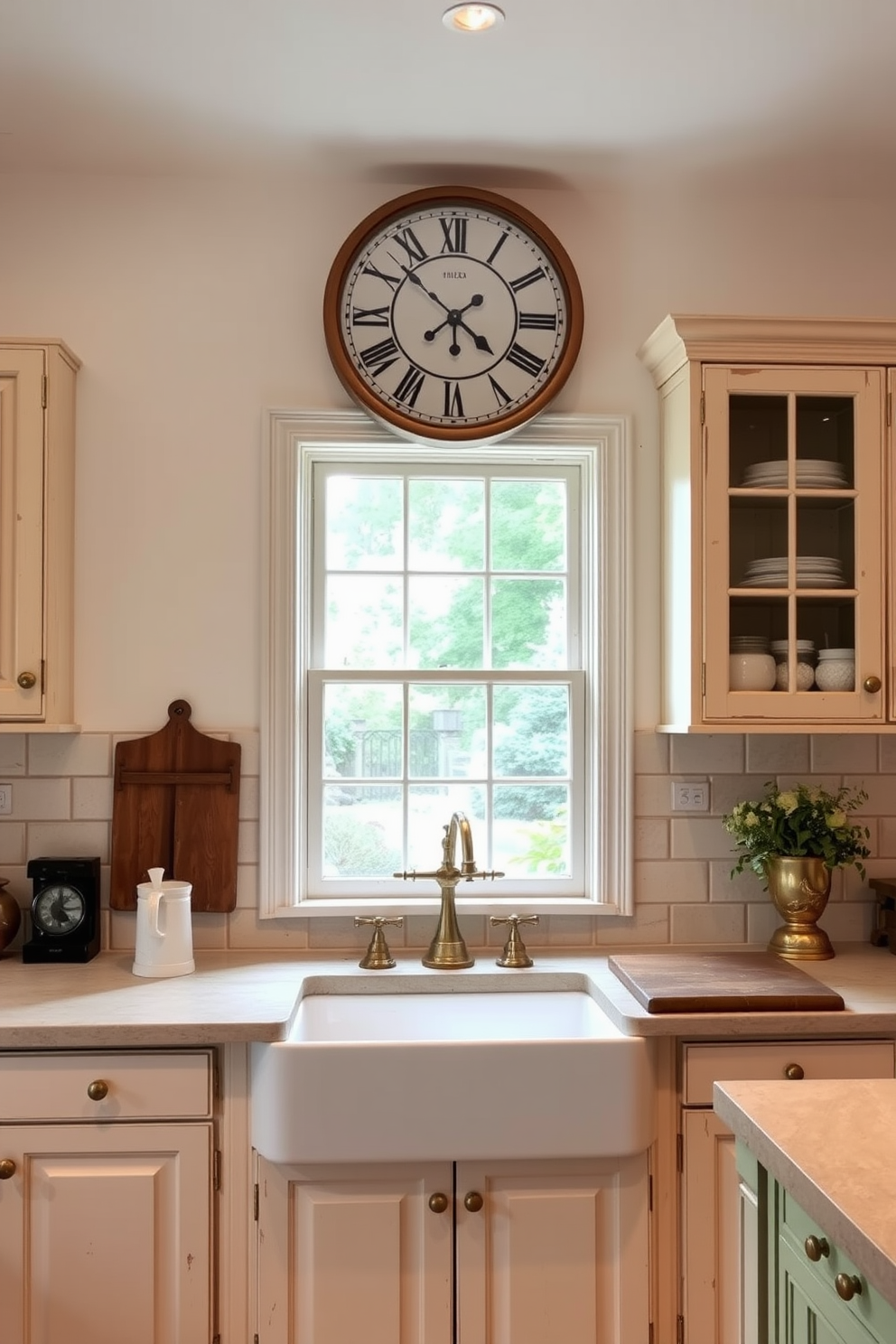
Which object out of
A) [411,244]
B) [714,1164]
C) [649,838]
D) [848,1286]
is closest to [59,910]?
[649,838]

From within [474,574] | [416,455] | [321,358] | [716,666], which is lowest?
[716,666]

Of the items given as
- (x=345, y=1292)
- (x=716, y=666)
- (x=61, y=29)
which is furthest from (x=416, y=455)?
(x=345, y=1292)

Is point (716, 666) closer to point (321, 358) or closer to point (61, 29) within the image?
point (321, 358)

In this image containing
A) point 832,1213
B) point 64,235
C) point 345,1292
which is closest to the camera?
point 832,1213

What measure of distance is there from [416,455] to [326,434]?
0.76 ft

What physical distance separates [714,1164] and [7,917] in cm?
164

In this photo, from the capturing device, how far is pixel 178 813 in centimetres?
272

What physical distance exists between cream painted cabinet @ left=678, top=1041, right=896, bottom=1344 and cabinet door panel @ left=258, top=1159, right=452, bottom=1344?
47cm

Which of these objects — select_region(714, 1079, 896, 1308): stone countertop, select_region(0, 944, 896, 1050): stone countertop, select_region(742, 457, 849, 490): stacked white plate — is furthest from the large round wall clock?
select_region(714, 1079, 896, 1308): stone countertop

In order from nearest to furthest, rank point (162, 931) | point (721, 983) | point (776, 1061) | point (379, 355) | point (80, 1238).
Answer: point (80, 1238), point (776, 1061), point (721, 983), point (162, 931), point (379, 355)

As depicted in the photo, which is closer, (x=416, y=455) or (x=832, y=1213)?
(x=832, y=1213)

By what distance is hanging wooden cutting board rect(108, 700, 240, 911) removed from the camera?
2.71 meters

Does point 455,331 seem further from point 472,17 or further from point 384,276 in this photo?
point 472,17

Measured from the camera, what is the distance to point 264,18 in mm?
2145
